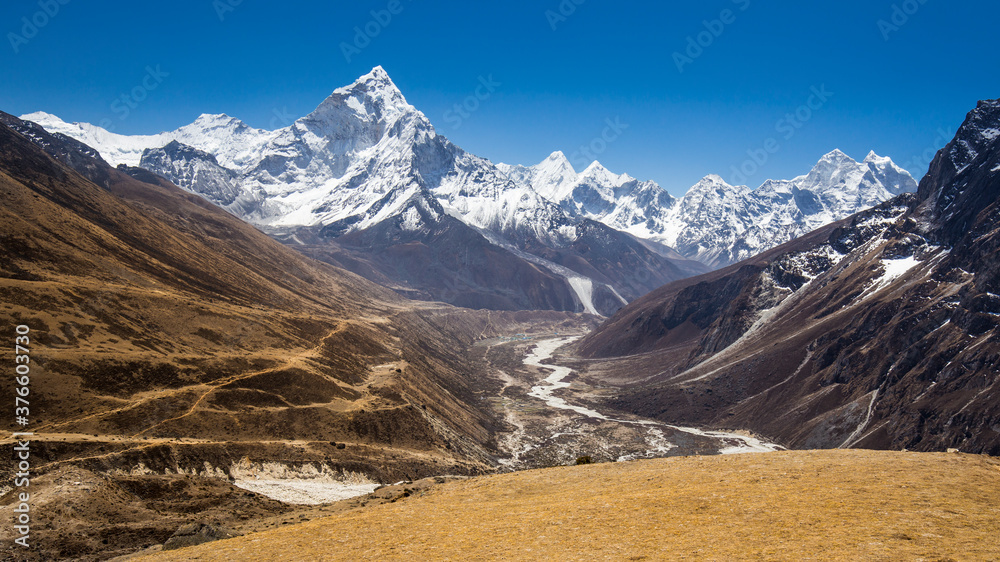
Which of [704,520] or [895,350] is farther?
[895,350]

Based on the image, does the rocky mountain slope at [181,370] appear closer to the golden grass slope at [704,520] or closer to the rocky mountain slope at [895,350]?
the golden grass slope at [704,520]

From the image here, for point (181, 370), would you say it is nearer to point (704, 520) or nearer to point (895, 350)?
point (704, 520)

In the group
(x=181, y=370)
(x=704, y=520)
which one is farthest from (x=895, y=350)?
(x=181, y=370)

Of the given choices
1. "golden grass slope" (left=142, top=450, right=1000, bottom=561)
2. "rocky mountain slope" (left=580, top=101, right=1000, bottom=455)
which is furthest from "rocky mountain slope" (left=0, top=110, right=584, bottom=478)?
"rocky mountain slope" (left=580, top=101, right=1000, bottom=455)

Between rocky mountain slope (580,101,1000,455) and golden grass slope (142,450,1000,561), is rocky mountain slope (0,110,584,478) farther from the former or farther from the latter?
→ rocky mountain slope (580,101,1000,455)

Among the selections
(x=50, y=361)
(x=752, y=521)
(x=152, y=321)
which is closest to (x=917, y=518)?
(x=752, y=521)

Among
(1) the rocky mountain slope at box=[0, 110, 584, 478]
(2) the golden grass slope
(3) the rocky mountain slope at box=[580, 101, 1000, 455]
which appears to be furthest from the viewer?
(3) the rocky mountain slope at box=[580, 101, 1000, 455]
